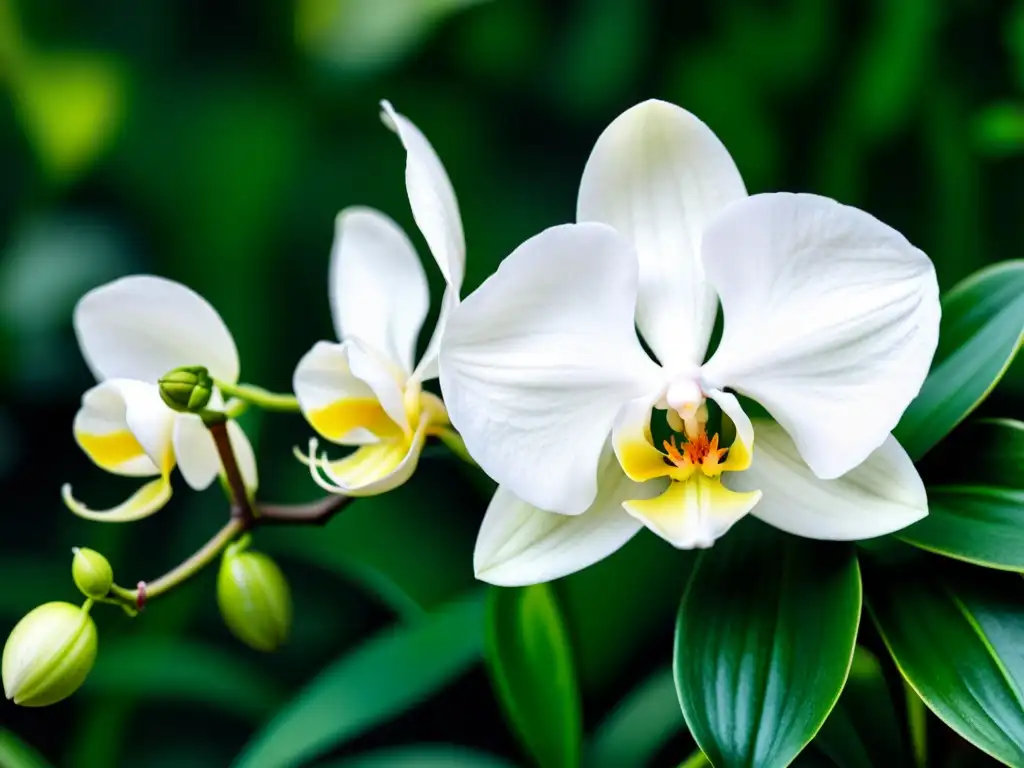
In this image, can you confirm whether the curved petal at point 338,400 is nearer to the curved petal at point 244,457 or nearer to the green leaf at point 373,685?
the curved petal at point 244,457

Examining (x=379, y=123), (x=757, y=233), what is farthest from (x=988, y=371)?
(x=379, y=123)

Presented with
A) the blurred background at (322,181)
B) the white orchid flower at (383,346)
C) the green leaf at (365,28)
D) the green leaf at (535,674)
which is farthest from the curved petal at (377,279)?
the green leaf at (365,28)

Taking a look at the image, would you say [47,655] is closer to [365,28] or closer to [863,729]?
[863,729]

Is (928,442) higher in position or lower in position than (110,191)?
lower

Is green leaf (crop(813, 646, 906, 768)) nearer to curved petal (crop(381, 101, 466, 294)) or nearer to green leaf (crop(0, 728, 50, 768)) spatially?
curved petal (crop(381, 101, 466, 294))

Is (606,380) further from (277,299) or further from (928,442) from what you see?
(277,299)

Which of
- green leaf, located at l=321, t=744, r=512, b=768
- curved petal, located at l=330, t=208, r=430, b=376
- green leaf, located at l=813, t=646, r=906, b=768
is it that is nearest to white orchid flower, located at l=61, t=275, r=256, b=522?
curved petal, located at l=330, t=208, r=430, b=376
